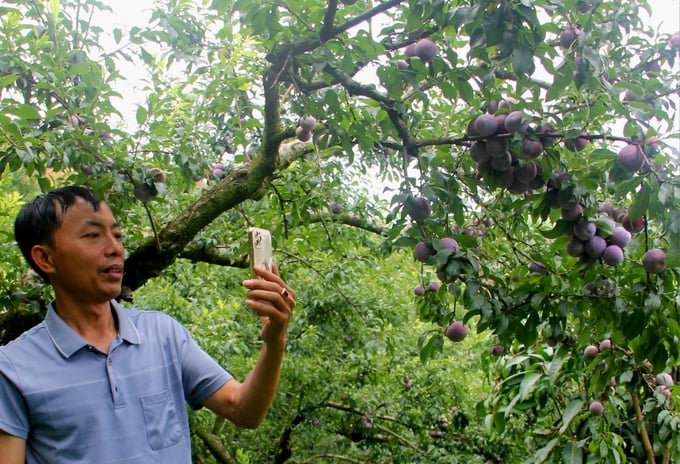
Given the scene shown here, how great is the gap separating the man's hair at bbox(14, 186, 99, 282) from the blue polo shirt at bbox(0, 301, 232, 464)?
0.51 ft

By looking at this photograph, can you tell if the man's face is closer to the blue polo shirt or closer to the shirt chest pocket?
the blue polo shirt

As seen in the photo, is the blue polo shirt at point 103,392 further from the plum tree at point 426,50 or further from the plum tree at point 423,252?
the plum tree at point 426,50

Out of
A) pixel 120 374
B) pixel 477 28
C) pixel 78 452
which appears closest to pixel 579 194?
pixel 477 28

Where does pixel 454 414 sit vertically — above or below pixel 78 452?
below

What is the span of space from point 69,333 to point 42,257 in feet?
0.68

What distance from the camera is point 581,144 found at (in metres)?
1.88

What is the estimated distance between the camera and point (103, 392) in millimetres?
1311

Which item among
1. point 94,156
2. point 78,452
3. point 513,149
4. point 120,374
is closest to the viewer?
point 78,452

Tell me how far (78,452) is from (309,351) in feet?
12.3

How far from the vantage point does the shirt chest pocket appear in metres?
1.34

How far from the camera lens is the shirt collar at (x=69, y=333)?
4.40ft

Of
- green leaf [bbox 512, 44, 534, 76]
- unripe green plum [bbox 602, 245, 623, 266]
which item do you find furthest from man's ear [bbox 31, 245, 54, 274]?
unripe green plum [bbox 602, 245, 623, 266]

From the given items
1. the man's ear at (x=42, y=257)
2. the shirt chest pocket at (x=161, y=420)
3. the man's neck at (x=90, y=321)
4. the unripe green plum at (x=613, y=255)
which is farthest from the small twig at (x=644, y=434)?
the man's ear at (x=42, y=257)

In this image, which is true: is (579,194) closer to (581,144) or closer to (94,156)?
(581,144)
